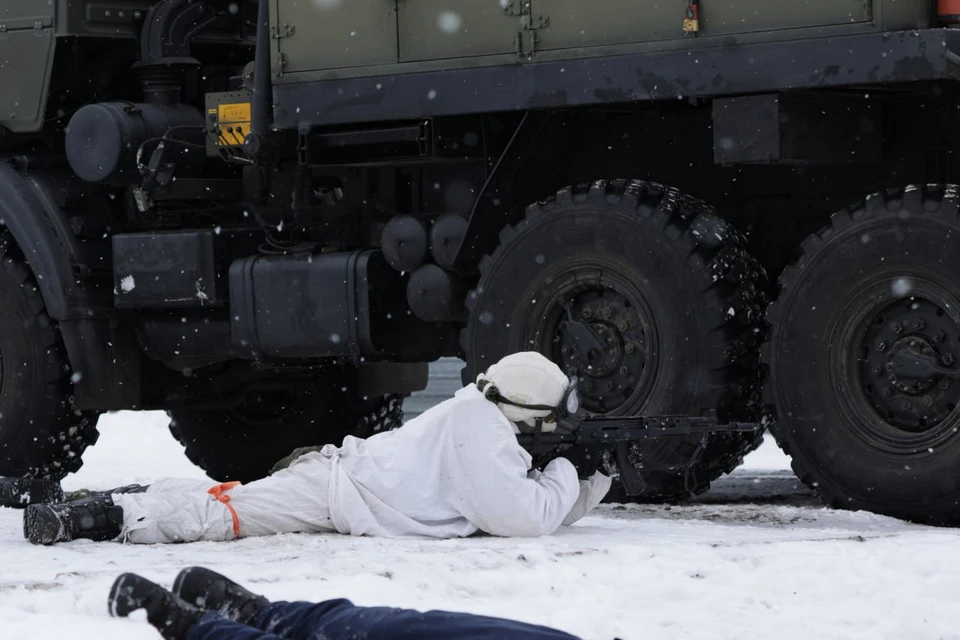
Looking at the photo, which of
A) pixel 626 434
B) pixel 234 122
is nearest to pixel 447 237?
pixel 234 122

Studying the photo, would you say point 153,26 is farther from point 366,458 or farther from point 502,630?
point 502,630

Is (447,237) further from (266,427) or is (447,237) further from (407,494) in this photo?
(266,427)

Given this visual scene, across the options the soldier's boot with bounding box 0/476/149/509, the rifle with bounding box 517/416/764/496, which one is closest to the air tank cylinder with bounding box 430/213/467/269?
the rifle with bounding box 517/416/764/496

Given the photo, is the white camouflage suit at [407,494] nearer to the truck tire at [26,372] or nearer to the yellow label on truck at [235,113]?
the yellow label on truck at [235,113]

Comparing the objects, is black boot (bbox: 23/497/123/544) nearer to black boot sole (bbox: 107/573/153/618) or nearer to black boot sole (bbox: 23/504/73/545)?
black boot sole (bbox: 23/504/73/545)

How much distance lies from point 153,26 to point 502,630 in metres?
6.88

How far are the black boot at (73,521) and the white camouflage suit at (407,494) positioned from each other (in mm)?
58

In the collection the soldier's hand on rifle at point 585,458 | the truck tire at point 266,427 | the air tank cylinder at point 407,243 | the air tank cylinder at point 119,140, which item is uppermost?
the air tank cylinder at point 119,140

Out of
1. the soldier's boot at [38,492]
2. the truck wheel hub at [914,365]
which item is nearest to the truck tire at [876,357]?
the truck wheel hub at [914,365]

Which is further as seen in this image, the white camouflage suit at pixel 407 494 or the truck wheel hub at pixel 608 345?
the truck wheel hub at pixel 608 345

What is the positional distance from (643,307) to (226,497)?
208 centimetres

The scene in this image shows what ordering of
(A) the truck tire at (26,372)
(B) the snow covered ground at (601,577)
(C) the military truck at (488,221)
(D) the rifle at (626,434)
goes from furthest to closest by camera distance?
(A) the truck tire at (26,372) → (C) the military truck at (488,221) → (D) the rifle at (626,434) → (B) the snow covered ground at (601,577)

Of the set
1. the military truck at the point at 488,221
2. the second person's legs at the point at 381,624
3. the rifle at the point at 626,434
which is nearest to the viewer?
the second person's legs at the point at 381,624

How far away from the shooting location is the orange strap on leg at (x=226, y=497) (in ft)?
25.2
